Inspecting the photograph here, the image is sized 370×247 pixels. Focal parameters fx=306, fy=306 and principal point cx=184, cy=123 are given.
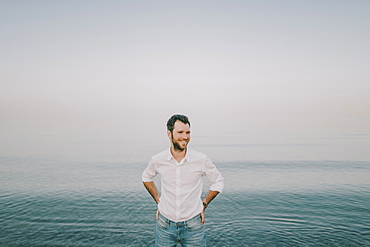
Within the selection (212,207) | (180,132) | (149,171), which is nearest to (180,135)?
(180,132)

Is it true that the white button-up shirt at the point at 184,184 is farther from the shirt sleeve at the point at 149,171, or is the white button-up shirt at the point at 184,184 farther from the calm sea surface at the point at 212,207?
the calm sea surface at the point at 212,207

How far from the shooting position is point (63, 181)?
55.1 ft

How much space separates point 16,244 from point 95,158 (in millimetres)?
18668

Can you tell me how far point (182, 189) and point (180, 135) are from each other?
76 cm

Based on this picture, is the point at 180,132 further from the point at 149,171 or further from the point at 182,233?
the point at 182,233

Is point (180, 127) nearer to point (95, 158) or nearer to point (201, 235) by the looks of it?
point (201, 235)

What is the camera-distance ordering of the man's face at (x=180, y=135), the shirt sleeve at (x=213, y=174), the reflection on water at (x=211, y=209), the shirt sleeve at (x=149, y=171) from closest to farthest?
1. the man's face at (x=180, y=135)
2. the shirt sleeve at (x=213, y=174)
3. the shirt sleeve at (x=149, y=171)
4. the reflection on water at (x=211, y=209)

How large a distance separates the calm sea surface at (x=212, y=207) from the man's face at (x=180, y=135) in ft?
17.2

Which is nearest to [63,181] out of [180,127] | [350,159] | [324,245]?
[324,245]

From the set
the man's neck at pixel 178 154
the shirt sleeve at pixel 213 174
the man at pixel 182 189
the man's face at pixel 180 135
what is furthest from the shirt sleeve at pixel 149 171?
the shirt sleeve at pixel 213 174

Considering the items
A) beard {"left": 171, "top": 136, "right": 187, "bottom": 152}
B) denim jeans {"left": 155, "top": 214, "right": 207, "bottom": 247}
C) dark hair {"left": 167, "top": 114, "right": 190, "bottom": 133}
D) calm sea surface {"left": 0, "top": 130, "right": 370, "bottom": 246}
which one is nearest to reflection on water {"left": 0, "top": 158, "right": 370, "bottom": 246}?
calm sea surface {"left": 0, "top": 130, "right": 370, "bottom": 246}

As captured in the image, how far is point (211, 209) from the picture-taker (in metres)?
11.9

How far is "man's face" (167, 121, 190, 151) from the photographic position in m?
4.21

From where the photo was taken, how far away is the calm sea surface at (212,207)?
8.89 meters
